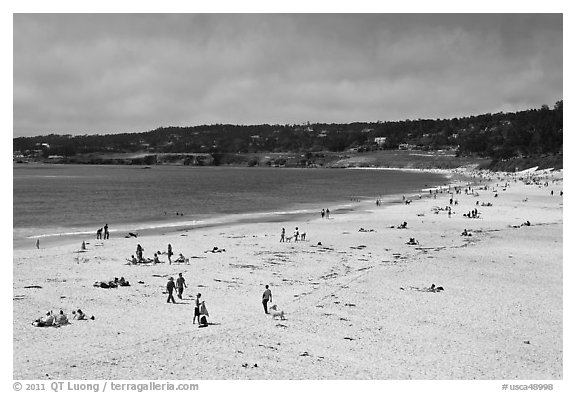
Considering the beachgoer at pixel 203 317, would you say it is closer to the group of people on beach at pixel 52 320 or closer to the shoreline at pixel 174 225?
the group of people on beach at pixel 52 320

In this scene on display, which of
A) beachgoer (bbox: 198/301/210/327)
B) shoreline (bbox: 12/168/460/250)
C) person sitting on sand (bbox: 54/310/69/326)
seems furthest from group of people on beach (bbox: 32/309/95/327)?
shoreline (bbox: 12/168/460/250)

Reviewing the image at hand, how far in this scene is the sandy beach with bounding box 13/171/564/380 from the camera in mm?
13617

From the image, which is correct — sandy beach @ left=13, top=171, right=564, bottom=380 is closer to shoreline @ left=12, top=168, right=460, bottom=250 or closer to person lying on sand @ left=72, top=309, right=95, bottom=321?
person lying on sand @ left=72, top=309, right=95, bottom=321

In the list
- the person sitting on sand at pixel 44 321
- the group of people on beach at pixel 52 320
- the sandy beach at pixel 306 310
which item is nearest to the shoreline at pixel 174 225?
the sandy beach at pixel 306 310

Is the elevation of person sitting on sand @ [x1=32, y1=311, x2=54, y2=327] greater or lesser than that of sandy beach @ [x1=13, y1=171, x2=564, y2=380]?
greater

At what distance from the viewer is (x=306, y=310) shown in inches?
733

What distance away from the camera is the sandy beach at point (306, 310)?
1362 cm

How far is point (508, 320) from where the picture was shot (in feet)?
58.2

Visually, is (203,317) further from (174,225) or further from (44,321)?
(174,225)

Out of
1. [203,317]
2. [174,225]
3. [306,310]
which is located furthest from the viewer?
[174,225]

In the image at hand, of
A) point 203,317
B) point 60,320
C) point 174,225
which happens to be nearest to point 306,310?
point 203,317

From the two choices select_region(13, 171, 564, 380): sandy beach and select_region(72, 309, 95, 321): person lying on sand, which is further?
select_region(72, 309, 95, 321): person lying on sand

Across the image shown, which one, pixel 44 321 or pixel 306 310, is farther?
pixel 306 310

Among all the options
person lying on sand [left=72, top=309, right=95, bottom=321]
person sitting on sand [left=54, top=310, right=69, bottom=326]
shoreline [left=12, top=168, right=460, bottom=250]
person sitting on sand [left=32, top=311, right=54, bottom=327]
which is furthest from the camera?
shoreline [left=12, top=168, right=460, bottom=250]
